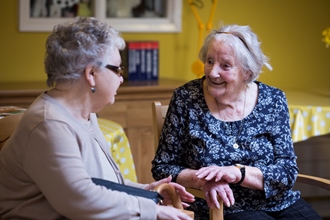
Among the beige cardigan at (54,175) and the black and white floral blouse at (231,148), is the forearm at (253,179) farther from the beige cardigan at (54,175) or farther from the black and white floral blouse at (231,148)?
the beige cardigan at (54,175)

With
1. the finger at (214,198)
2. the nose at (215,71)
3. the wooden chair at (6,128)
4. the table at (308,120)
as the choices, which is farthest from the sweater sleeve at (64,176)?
the table at (308,120)

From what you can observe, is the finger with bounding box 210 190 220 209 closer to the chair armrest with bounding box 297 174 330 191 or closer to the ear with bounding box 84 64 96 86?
the chair armrest with bounding box 297 174 330 191

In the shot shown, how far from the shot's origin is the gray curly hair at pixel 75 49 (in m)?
1.85

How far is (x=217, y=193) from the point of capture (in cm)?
233

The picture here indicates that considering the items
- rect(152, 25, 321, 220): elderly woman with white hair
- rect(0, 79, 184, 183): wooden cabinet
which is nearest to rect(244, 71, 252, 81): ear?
rect(152, 25, 321, 220): elderly woman with white hair

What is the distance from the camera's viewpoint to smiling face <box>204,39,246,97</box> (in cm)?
253

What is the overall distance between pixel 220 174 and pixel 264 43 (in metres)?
2.23

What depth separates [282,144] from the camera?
254 cm

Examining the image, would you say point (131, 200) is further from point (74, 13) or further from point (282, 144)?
point (74, 13)

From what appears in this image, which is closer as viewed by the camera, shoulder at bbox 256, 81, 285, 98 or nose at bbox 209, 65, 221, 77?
nose at bbox 209, 65, 221, 77

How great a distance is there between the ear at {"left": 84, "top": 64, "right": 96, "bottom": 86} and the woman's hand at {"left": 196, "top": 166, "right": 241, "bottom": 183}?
597 mm

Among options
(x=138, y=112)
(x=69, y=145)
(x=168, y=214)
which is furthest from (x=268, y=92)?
(x=138, y=112)

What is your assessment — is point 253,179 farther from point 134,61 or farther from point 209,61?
point 134,61

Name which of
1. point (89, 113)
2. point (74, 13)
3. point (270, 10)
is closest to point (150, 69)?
point (74, 13)
